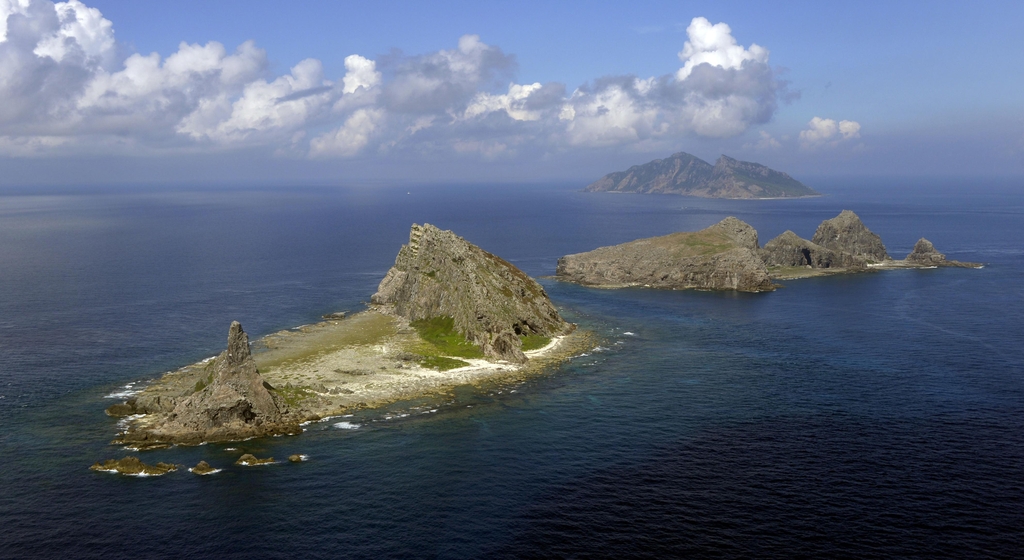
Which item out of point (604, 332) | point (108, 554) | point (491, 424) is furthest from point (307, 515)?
point (604, 332)

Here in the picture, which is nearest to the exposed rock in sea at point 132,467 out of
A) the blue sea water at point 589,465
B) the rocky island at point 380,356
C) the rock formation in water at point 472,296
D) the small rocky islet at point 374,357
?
the small rocky islet at point 374,357

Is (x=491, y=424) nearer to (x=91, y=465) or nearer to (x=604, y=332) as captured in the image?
(x=91, y=465)

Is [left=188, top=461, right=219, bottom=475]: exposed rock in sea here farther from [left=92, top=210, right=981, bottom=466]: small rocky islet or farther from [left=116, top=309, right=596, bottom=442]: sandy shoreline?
[left=116, top=309, right=596, bottom=442]: sandy shoreline

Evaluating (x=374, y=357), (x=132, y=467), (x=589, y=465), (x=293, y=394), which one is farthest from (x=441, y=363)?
(x=132, y=467)

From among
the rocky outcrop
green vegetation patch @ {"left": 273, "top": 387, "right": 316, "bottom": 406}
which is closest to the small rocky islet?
the rocky outcrop

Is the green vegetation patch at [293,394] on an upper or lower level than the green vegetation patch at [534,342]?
lower

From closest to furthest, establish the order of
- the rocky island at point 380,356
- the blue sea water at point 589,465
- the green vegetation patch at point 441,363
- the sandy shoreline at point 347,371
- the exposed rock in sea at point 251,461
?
the blue sea water at point 589,465
the exposed rock in sea at point 251,461
the rocky island at point 380,356
the sandy shoreline at point 347,371
the green vegetation patch at point 441,363

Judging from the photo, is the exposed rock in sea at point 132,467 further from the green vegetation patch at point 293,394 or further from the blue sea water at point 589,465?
the green vegetation patch at point 293,394
